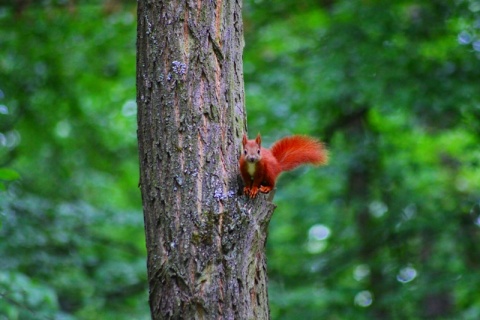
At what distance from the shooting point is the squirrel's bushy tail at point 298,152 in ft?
10.4

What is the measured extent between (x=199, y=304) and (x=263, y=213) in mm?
425

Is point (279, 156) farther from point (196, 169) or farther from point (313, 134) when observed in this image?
point (313, 134)

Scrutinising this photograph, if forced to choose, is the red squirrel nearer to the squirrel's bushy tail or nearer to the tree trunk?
the squirrel's bushy tail

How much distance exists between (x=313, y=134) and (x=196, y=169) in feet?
16.1

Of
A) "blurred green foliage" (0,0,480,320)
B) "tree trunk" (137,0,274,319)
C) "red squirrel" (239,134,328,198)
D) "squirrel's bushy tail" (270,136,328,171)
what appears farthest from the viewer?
"blurred green foliage" (0,0,480,320)

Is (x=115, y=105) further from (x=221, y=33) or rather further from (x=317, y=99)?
(x=221, y=33)

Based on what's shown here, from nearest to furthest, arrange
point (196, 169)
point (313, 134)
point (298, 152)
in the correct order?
point (196, 169), point (298, 152), point (313, 134)

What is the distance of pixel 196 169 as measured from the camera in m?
2.49

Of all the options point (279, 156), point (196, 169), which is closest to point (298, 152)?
point (279, 156)

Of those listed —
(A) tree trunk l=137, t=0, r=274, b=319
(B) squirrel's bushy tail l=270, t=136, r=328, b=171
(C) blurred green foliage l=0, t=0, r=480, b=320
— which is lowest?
(A) tree trunk l=137, t=0, r=274, b=319

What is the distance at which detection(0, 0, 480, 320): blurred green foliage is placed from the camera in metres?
6.21

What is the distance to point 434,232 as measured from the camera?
6.64 meters

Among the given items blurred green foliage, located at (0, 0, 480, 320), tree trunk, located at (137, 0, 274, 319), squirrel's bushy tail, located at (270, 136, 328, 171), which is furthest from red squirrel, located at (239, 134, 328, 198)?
blurred green foliage, located at (0, 0, 480, 320)

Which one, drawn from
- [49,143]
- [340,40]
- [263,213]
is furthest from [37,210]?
[263,213]
